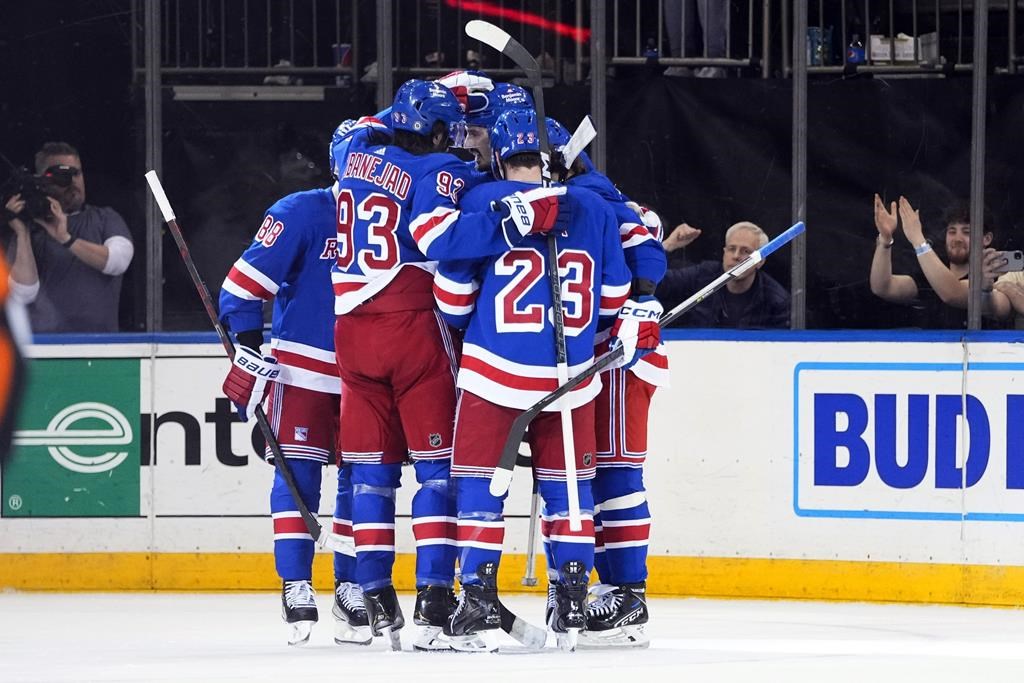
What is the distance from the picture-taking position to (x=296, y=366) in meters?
4.67

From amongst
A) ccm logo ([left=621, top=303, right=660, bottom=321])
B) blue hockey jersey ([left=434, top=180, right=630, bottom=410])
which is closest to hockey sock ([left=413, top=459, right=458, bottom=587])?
blue hockey jersey ([left=434, top=180, right=630, bottom=410])

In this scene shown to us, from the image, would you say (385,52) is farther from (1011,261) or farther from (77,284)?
(1011,261)

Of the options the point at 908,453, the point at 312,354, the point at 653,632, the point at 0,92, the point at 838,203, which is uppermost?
the point at 0,92

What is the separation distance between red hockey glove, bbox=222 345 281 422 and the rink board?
119cm

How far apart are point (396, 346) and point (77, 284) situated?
1935mm

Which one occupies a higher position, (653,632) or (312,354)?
(312,354)

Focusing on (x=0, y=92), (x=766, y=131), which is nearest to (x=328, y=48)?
(x=0, y=92)

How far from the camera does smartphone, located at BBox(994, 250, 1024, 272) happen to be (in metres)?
5.76

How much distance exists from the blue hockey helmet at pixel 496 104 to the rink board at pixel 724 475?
1.31 meters

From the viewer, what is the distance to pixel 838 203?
5898mm

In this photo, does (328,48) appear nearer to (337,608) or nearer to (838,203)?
(838,203)

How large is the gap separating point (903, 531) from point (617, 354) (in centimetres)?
161

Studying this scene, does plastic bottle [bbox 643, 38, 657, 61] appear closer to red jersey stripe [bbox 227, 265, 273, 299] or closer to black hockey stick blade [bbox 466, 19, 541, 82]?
black hockey stick blade [bbox 466, 19, 541, 82]

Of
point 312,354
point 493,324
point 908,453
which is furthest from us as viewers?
point 908,453
